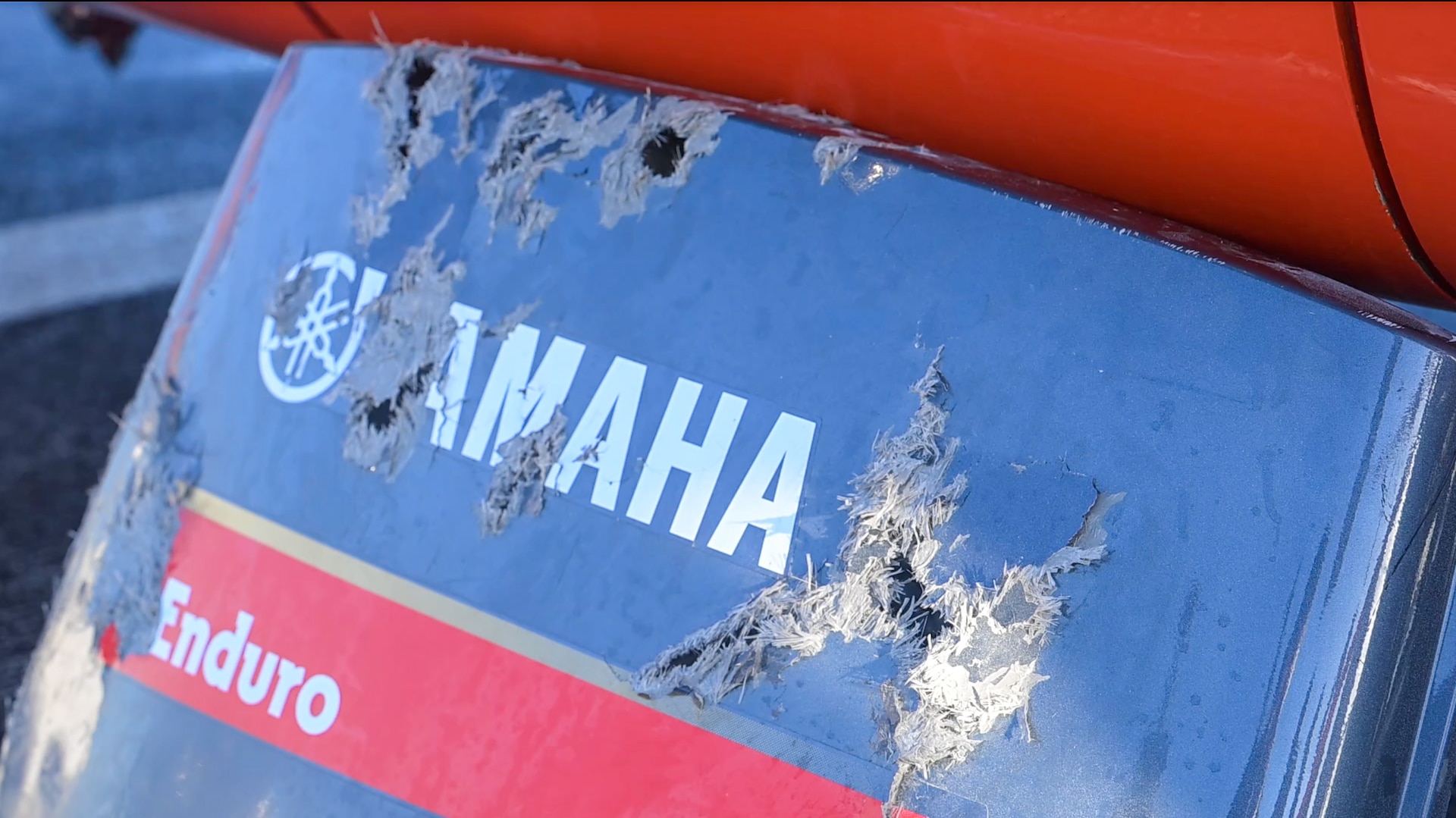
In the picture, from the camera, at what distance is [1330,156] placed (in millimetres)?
992

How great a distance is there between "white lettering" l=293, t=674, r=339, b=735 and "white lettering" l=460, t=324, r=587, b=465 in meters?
0.28

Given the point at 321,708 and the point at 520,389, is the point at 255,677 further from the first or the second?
the point at 520,389

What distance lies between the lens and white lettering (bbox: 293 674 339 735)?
1.19m

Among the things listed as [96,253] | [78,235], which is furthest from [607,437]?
Answer: [78,235]

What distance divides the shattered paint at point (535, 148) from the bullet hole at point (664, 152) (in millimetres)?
38

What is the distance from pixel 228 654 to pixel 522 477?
15.5 inches

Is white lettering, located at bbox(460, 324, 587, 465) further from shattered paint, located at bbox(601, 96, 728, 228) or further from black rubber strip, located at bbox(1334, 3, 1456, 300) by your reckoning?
black rubber strip, located at bbox(1334, 3, 1456, 300)

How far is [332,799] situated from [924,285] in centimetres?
77

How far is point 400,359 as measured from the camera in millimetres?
1255

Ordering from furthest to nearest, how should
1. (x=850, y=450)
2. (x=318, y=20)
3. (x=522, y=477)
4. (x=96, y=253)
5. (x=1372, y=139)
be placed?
(x=96, y=253) → (x=318, y=20) → (x=522, y=477) → (x=850, y=450) → (x=1372, y=139)

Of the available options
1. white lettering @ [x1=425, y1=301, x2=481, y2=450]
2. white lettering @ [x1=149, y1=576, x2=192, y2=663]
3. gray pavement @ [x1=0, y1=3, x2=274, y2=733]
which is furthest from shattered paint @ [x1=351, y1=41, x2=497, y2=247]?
gray pavement @ [x1=0, y1=3, x2=274, y2=733]

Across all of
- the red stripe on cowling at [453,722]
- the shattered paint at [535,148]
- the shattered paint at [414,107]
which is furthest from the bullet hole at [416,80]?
the red stripe on cowling at [453,722]

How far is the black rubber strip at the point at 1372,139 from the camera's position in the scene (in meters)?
0.89

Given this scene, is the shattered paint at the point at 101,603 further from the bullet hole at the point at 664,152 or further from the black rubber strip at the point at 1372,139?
the black rubber strip at the point at 1372,139
